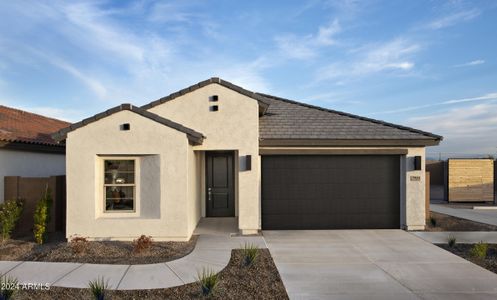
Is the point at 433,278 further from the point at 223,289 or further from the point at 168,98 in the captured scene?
the point at 168,98

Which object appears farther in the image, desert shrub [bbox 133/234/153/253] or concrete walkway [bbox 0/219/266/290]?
desert shrub [bbox 133/234/153/253]

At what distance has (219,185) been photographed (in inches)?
464

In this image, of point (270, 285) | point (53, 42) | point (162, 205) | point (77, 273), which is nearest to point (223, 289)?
point (270, 285)

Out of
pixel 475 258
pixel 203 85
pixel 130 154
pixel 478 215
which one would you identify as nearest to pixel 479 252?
pixel 475 258

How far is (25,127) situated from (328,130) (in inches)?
485

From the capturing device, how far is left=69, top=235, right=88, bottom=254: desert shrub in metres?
7.30

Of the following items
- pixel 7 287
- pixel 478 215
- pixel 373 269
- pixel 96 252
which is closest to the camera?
pixel 7 287

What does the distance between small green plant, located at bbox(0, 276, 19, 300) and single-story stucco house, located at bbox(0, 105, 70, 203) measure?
4.91 metres

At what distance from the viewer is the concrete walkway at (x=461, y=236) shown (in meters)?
8.73

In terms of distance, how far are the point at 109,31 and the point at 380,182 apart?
11235 millimetres

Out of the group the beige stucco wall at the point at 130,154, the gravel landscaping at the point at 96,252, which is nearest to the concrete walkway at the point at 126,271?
the gravel landscaping at the point at 96,252

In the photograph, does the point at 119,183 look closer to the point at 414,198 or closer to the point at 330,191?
the point at 330,191

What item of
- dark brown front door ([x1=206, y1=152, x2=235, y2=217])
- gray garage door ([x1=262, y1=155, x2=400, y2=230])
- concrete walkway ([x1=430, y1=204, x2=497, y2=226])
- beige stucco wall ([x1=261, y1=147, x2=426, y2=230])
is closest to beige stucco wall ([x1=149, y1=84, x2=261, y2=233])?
A: gray garage door ([x1=262, y1=155, x2=400, y2=230])

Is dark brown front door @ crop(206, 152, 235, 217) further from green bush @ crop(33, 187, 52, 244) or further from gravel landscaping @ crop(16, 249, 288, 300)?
gravel landscaping @ crop(16, 249, 288, 300)
